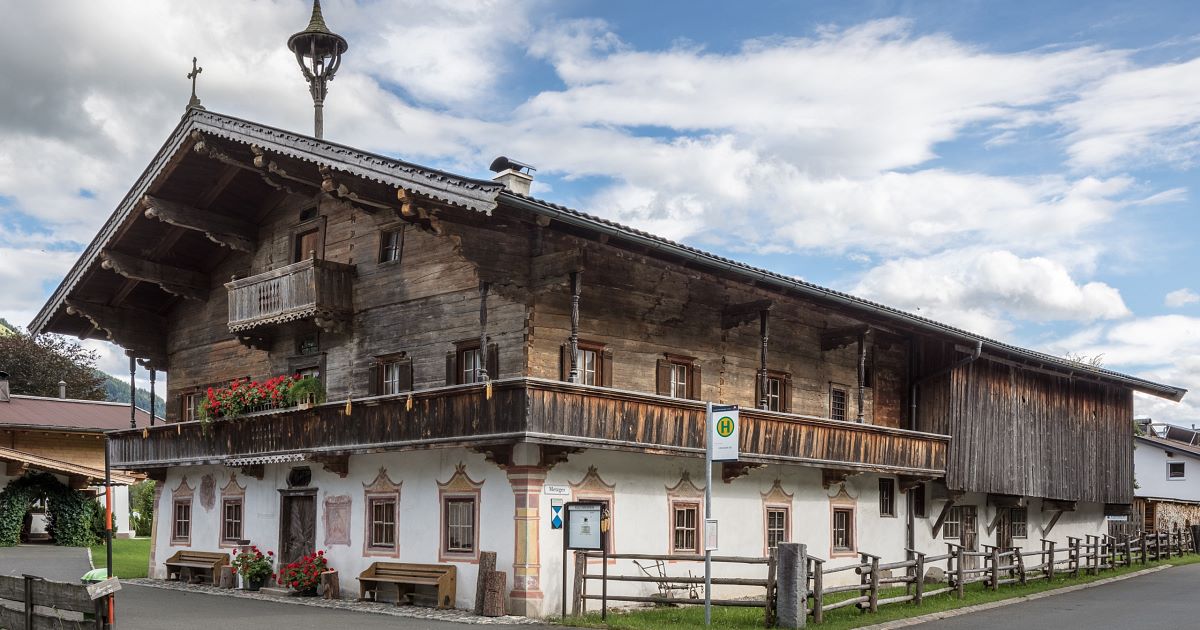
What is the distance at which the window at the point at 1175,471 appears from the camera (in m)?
58.3

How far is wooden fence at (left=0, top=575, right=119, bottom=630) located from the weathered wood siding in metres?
19.7

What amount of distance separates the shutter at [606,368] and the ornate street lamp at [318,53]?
33.2 ft

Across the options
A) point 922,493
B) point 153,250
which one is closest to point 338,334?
point 153,250

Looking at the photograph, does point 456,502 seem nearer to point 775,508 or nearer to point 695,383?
point 695,383

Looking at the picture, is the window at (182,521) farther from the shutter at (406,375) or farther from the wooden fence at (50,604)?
the wooden fence at (50,604)

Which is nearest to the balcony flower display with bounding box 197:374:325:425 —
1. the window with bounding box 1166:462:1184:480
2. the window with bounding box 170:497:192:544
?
the window with bounding box 170:497:192:544

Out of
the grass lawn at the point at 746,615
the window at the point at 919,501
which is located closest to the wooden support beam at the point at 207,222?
the grass lawn at the point at 746,615

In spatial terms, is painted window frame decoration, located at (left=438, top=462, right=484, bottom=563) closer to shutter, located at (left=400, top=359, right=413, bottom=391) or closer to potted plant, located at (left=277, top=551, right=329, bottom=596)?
shutter, located at (left=400, top=359, right=413, bottom=391)

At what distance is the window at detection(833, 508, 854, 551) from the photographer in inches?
999

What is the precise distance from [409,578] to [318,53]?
13.1 m

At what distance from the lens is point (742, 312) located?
939 inches

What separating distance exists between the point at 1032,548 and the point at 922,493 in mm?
6364

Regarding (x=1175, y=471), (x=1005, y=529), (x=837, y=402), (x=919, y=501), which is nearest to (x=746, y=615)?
(x=837, y=402)

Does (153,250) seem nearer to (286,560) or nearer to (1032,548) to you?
(286,560)
